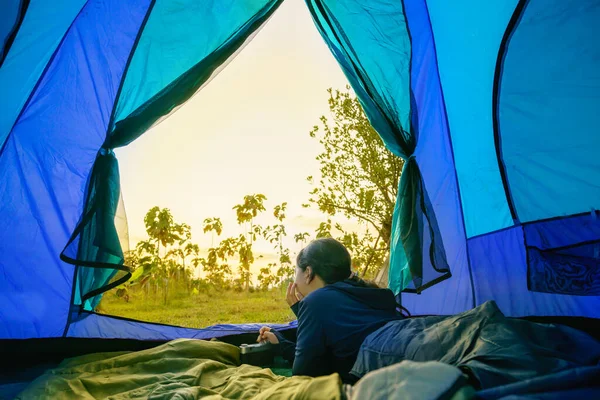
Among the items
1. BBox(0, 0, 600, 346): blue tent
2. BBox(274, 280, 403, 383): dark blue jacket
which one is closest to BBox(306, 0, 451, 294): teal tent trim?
BBox(0, 0, 600, 346): blue tent

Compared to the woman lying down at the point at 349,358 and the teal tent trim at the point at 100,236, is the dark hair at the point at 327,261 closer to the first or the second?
the woman lying down at the point at 349,358

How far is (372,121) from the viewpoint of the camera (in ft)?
8.98

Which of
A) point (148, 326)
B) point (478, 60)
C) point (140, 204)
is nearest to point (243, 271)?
point (140, 204)

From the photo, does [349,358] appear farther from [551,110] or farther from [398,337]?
[551,110]

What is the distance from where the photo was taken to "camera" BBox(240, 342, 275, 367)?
2330mm

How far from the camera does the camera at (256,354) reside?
2330 millimetres

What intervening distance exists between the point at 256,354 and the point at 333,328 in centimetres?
76

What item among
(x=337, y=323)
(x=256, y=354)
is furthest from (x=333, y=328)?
(x=256, y=354)

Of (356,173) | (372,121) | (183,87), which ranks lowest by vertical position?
(372,121)

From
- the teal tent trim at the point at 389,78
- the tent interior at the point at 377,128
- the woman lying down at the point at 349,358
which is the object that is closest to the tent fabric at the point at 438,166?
the tent interior at the point at 377,128

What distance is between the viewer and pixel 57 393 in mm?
1749

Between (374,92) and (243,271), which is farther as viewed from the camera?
(243,271)

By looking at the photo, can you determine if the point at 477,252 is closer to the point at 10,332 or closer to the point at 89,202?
the point at 89,202

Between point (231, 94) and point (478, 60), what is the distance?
4.15 m
